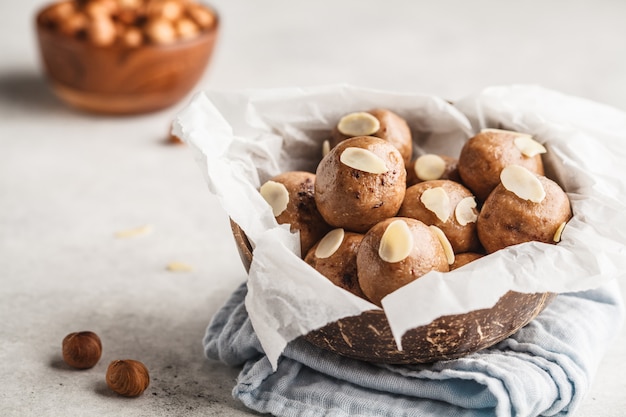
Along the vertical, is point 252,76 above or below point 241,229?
below

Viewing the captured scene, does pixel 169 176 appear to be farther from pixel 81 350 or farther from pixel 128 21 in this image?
pixel 81 350

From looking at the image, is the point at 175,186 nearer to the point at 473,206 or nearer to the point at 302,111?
the point at 302,111

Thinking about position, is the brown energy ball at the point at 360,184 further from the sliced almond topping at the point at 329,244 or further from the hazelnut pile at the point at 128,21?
the hazelnut pile at the point at 128,21

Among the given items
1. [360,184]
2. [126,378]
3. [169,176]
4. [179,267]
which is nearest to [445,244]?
[360,184]

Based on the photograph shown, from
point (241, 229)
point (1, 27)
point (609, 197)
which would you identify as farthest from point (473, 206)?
point (1, 27)

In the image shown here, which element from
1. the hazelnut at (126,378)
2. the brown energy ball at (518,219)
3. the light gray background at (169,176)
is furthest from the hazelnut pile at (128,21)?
the brown energy ball at (518,219)

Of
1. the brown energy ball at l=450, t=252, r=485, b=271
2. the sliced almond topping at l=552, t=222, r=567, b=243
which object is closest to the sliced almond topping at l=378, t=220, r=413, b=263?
the brown energy ball at l=450, t=252, r=485, b=271

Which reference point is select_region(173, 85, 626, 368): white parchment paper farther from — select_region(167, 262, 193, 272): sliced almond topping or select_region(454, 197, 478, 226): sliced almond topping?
select_region(167, 262, 193, 272): sliced almond topping
